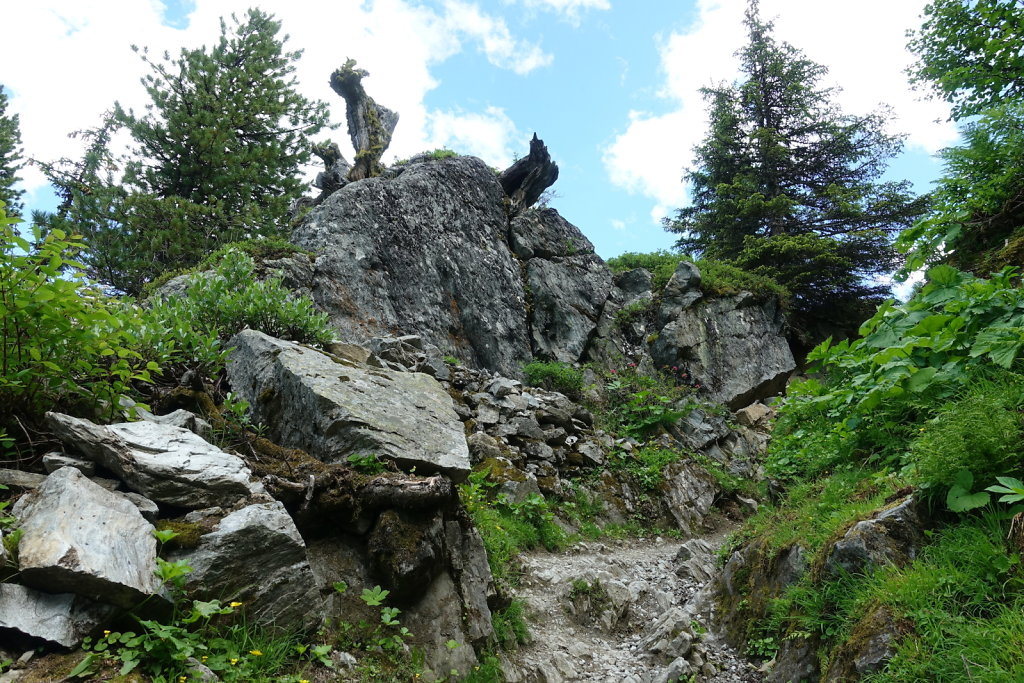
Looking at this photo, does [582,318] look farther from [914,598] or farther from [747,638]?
[914,598]

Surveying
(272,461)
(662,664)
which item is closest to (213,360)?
(272,461)

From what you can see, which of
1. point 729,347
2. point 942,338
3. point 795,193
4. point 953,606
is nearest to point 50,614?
point 953,606

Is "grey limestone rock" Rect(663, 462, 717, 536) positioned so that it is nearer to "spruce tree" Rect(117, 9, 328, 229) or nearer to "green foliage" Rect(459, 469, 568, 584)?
"green foliage" Rect(459, 469, 568, 584)

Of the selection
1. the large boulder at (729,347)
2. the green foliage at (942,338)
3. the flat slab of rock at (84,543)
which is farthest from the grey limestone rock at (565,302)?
the flat slab of rock at (84,543)

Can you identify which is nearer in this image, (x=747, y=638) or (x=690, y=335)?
(x=747, y=638)

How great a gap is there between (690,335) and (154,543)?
16.7 meters

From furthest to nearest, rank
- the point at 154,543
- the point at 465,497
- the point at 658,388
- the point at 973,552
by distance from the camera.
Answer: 1. the point at 658,388
2. the point at 465,497
3. the point at 973,552
4. the point at 154,543

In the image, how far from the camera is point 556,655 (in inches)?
229

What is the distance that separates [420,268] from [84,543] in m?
13.6

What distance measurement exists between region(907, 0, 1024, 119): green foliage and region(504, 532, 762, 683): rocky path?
10417 millimetres

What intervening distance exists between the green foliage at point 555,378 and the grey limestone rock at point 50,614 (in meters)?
12.4

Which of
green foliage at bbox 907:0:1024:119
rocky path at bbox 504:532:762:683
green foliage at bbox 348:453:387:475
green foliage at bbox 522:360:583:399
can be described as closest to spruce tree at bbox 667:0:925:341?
green foliage at bbox 907:0:1024:119

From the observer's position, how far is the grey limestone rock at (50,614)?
98.9 inches

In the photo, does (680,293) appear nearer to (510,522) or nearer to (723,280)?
(723,280)
